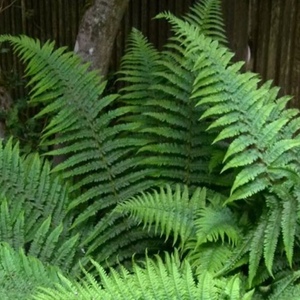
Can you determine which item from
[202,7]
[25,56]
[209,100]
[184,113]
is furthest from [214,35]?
[25,56]

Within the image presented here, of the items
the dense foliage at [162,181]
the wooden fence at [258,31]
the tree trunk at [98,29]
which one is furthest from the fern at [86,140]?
the wooden fence at [258,31]

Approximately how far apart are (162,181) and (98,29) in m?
1.24

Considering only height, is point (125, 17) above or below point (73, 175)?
above

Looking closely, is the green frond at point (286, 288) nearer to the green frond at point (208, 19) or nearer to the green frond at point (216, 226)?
the green frond at point (216, 226)

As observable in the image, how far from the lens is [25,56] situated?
3.29 meters

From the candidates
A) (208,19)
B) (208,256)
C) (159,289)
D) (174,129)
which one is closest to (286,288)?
(208,256)

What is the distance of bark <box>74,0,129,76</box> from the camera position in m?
3.75

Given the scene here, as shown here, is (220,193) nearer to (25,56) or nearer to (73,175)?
(73,175)

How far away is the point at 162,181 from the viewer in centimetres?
310

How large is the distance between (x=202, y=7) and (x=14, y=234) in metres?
1.72

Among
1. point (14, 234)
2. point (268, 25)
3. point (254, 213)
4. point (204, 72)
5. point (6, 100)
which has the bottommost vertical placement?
point (14, 234)

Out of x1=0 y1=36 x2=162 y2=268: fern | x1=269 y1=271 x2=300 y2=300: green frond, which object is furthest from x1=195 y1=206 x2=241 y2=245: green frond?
x1=0 y1=36 x2=162 y2=268: fern

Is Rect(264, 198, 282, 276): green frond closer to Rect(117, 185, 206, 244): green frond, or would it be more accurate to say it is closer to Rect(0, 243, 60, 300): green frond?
Rect(117, 185, 206, 244): green frond

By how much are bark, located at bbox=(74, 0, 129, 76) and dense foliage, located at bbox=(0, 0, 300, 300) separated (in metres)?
0.39
